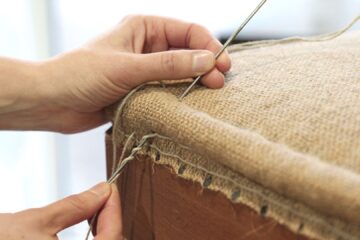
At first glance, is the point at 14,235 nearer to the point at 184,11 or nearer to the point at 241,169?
the point at 241,169

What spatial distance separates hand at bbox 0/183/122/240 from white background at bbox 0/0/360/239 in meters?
0.82

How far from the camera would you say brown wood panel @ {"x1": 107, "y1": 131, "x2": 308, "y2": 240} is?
34 cm

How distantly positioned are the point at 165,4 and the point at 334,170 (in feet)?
3.74

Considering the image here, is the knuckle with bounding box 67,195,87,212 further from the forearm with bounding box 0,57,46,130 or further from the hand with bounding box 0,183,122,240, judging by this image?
the forearm with bounding box 0,57,46,130

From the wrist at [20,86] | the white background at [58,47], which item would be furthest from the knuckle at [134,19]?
the white background at [58,47]

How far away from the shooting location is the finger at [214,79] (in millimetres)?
441

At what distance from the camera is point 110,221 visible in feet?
1.40

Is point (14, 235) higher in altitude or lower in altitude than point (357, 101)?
lower

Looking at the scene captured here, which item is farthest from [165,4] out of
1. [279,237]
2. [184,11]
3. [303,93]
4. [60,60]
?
[279,237]

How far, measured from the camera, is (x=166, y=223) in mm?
425

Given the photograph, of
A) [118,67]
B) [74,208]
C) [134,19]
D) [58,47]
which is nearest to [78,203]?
[74,208]

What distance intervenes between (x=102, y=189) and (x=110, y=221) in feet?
0.10

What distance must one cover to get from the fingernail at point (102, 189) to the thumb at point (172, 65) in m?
0.11

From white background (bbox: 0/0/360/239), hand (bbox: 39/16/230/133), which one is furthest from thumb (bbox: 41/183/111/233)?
white background (bbox: 0/0/360/239)
